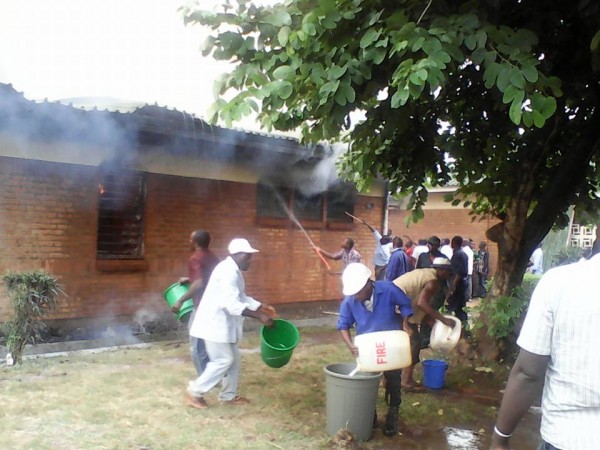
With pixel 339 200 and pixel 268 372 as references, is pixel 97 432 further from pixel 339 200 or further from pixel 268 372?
pixel 339 200

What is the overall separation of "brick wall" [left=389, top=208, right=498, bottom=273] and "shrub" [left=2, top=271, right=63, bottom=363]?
14.7 metres

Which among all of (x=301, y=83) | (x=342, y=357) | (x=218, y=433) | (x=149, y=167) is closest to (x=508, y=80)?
(x=301, y=83)

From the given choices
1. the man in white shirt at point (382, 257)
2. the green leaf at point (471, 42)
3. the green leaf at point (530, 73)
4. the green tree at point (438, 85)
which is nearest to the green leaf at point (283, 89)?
the green tree at point (438, 85)

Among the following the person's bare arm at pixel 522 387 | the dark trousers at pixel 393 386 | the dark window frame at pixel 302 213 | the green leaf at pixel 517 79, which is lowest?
the dark trousers at pixel 393 386

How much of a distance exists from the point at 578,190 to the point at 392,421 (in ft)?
16.4

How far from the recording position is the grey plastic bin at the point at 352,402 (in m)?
5.00

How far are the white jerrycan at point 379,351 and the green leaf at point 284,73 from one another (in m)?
2.35

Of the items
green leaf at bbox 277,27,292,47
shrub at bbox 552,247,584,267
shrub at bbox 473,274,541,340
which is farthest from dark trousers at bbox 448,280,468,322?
shrub at bbox 552,247,584,267

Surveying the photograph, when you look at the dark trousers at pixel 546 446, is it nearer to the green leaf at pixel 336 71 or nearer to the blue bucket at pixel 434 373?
the green leaf at pixel 336 71

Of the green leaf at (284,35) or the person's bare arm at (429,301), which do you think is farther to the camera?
the person's bare arm at (429,301)

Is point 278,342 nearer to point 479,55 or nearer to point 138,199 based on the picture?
point 479,55

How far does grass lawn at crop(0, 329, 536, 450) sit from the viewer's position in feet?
16.6

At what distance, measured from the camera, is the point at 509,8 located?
5.53 metres

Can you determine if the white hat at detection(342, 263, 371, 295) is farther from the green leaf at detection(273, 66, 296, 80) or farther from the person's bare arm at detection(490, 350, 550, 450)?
the person's bare arm at detection(490, 350, 550, 450)
